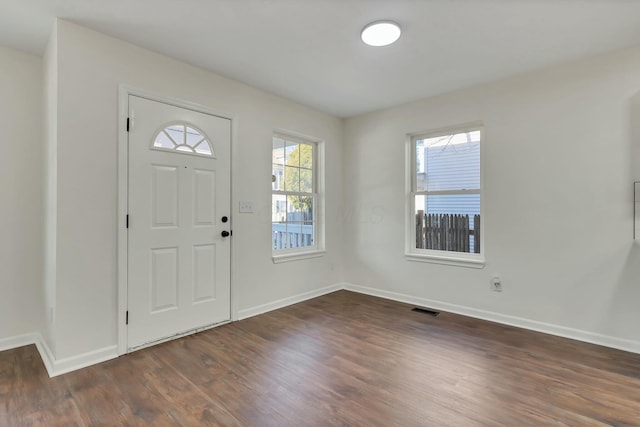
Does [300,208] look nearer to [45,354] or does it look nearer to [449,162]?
[449,162]

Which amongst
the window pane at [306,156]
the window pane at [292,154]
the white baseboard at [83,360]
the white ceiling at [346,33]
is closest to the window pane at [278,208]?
the window pane at [292,154]

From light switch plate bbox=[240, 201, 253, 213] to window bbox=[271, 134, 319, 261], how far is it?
0.34 m

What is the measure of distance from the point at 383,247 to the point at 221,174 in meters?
2.27

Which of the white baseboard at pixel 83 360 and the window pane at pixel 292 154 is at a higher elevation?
the window pane at pixel 292 154

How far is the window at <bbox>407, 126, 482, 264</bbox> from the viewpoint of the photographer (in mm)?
3514

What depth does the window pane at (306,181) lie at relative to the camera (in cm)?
417

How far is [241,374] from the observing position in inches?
86.2

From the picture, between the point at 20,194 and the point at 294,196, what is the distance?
261cm

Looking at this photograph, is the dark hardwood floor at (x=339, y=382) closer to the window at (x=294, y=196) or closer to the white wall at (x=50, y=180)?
the white wall at (x=50, y=180)

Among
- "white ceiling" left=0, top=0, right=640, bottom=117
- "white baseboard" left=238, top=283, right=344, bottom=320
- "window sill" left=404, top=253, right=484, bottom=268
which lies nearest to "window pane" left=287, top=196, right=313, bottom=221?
"white baseboard" left=238, top=283, right=344, bottom=320

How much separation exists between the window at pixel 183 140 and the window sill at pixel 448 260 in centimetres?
262

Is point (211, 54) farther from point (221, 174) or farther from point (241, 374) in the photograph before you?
point (241, 374)

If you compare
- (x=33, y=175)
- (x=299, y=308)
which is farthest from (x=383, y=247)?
(x=33, y=175)

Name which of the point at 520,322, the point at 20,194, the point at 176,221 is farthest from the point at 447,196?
the point at 20,194
